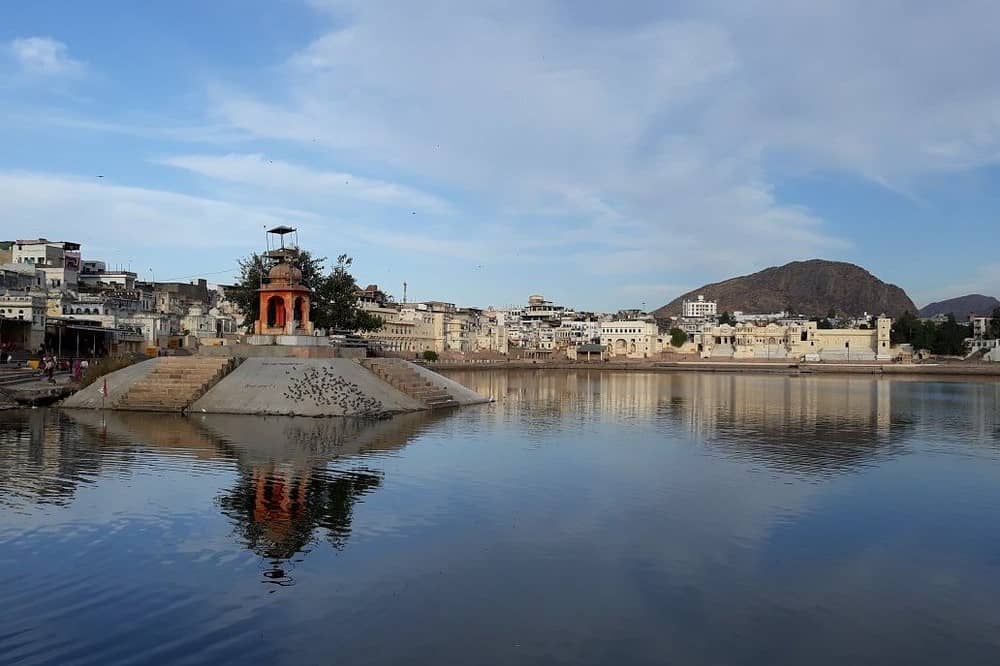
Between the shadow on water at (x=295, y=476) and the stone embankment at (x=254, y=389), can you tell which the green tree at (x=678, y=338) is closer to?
the stone embankment at (x=254, y=389)

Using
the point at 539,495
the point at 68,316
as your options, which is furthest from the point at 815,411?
the point at 68,316

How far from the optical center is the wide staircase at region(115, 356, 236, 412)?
1650 inches

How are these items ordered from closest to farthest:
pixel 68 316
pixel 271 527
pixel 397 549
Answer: pixel 397 549, pixel 271 527, pixel 68 316

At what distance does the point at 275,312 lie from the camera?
168 ft

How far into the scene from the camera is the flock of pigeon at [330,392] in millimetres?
42312

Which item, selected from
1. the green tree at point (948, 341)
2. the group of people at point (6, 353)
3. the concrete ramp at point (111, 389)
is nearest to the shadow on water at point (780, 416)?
the concrete ramp at point (111, 389)

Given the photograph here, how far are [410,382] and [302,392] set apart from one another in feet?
29.3

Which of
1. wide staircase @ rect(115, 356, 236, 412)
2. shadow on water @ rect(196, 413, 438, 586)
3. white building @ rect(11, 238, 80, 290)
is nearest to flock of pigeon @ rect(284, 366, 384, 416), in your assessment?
shadow on water @ rect(196, 413, 438, 586)

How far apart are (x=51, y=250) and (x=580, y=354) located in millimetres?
95207

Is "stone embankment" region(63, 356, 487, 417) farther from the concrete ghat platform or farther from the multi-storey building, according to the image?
the multi-storey building

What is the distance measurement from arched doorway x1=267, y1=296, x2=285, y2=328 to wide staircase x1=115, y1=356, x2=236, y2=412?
5229 millimetres

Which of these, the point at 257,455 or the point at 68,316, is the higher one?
the point at 68,316

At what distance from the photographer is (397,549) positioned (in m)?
17.2

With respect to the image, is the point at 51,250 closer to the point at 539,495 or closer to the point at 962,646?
the point at 539,495
